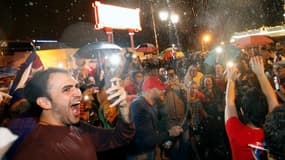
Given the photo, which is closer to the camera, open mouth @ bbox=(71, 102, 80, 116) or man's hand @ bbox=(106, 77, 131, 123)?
open mouth @ bbox=(71, 102, 80, 116)

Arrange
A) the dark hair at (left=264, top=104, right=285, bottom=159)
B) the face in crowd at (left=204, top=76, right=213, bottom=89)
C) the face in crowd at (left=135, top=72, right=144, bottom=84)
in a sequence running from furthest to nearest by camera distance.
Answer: the face in crowd at (left=135, top=72, right=144, bottom=84) < the face in crowd at (left=204, top=76, right=213, bottom=89) < the dark hair at (left=264, top=104, right=285, bottom=159)

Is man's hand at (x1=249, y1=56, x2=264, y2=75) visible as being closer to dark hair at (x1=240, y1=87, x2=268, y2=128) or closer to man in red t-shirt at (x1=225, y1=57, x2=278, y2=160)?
man in red t-shirt at (x1=225, y1=57, x2=278, y2=160)

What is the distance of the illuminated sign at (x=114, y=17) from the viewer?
17.7m

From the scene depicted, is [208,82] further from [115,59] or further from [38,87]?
[115,59]

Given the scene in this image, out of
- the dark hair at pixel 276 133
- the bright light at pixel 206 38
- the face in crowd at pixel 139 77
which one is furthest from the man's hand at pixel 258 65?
the bright light at pixel 206 38

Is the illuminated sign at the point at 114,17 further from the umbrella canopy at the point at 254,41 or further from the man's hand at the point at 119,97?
the man's hand at the point at 119,97

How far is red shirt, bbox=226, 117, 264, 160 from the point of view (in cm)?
270

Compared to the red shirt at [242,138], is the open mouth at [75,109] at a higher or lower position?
higher

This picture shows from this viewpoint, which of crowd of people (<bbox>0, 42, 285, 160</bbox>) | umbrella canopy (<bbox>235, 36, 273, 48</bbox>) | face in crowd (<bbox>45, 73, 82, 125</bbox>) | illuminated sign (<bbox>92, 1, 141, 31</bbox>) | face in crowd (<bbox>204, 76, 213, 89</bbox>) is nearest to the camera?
crowd of people (<bbox>0, 42, 285, 160</bbox>)

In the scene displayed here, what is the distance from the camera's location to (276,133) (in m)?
1.91

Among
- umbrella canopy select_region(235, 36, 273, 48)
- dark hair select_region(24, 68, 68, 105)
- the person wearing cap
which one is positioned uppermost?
umbrella canopy select_region(235, 36, 273, 48)

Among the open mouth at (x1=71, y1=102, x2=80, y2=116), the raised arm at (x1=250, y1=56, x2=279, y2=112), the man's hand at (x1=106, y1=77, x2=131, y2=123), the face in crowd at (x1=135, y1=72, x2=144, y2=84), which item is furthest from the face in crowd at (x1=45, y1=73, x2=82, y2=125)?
the face in crowd at (x1=135, y1=72, x2=144, y2=84)

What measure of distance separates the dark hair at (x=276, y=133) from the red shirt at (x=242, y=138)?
0.70 metres

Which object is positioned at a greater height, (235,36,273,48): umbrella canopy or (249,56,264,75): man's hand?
(235,36,273,48): umbrella canopy
